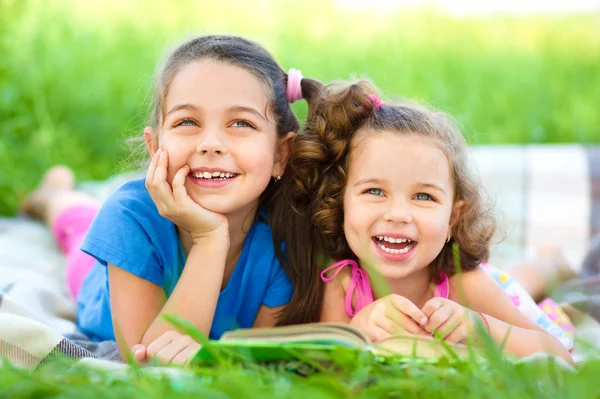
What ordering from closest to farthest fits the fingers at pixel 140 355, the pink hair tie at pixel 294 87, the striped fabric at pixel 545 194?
1. the fingers at pixel 140 355
2. the pink hair tie at pixel 294 87
3. the striped fabric at pixel 545 194

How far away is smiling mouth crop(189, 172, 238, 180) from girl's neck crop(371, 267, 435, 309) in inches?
19.6

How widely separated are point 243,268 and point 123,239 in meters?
0.35

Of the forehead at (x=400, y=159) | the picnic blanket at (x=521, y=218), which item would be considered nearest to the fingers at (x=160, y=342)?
the forehead at (x=400, y=159)

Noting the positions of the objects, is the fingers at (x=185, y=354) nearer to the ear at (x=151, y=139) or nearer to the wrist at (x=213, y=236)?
the wrist at (x=213, y=236)

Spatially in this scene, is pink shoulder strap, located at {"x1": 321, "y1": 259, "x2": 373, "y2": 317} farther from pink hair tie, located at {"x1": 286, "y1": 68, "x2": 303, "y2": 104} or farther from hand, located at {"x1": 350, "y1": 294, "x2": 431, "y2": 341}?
pink hair tie, located at {"x1": 286, "y1": 68, "x2": 303, "y2": 104}

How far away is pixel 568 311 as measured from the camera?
2557 millimetres

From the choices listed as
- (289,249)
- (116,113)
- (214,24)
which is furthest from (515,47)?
(289,249)

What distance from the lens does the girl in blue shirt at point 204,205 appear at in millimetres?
1890

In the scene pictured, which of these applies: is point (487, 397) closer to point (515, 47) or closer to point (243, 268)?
point (243, 268)

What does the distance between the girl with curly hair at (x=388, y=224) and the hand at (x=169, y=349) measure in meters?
0.39

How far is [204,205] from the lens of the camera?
1929mm

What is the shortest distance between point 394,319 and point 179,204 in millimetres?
608

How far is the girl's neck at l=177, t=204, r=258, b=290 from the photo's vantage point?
2.09 meters

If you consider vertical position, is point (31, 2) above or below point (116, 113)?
above
